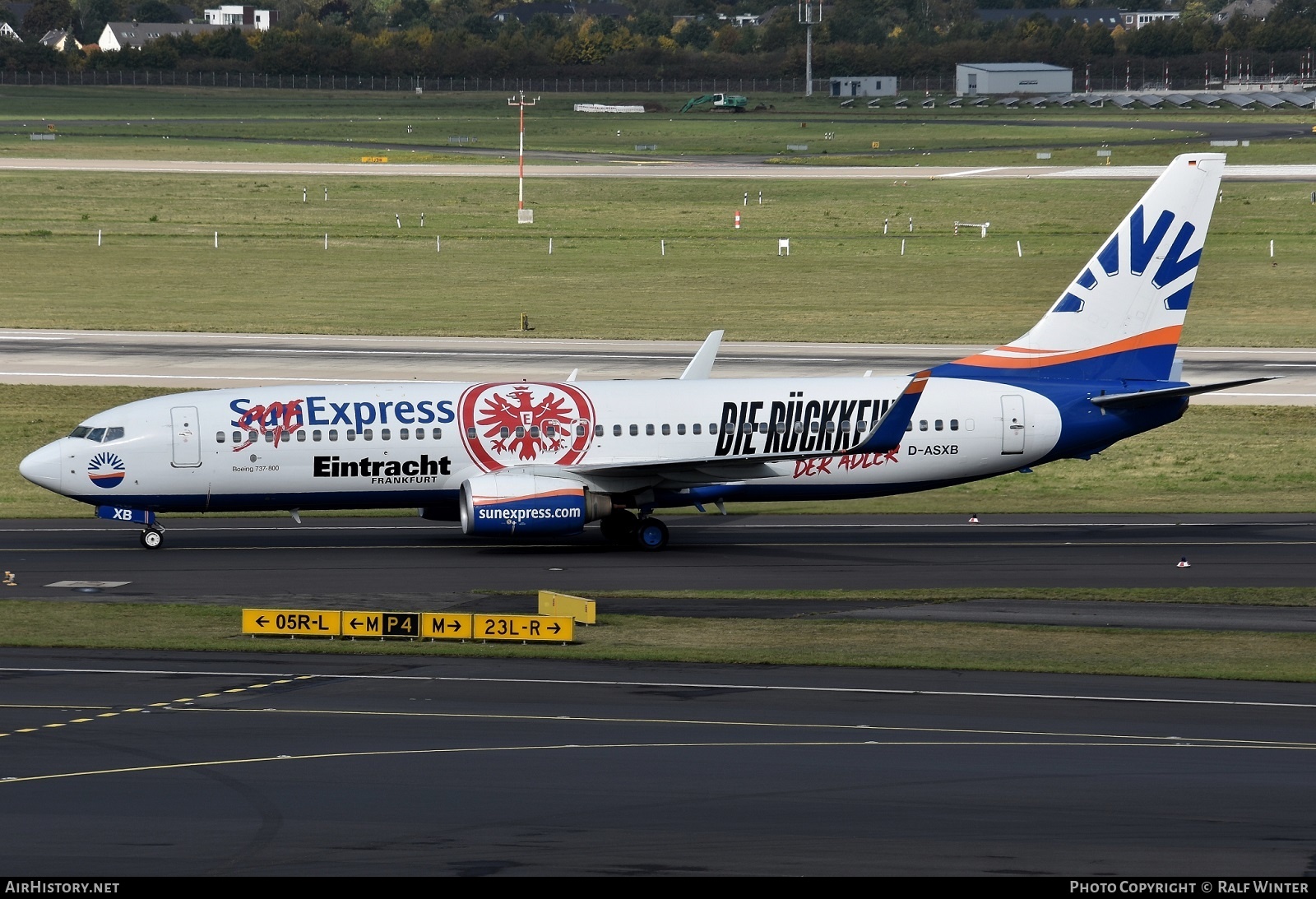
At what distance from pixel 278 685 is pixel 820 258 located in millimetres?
77805

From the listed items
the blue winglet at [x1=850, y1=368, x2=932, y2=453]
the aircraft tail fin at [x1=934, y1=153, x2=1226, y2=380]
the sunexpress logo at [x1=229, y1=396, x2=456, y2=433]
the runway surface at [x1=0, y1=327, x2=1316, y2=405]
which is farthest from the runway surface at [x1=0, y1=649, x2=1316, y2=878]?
the runway surface at [x1=0, y1=327, x2=1316, y2=405]

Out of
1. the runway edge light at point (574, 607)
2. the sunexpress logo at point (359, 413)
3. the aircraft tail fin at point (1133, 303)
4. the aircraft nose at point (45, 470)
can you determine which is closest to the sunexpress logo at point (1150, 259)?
the aircraft tail fin at point (1133, 303)

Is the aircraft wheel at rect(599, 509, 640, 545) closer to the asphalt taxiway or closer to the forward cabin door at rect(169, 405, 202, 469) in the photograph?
the asphalt taxiway

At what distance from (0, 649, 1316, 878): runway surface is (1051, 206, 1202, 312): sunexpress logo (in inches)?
751

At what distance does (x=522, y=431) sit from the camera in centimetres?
4431

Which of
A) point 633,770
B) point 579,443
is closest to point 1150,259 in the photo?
point 579,443

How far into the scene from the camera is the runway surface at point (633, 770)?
21062 millimetres

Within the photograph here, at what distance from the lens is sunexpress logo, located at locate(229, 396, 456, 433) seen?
1740 inches

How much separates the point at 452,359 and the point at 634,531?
2939cm

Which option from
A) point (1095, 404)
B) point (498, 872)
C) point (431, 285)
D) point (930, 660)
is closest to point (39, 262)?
point (431, 285)

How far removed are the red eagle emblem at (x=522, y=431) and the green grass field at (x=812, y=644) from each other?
9.08 meters

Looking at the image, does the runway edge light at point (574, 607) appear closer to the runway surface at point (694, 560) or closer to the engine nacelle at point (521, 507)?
the runway surface at point (694, 560)
